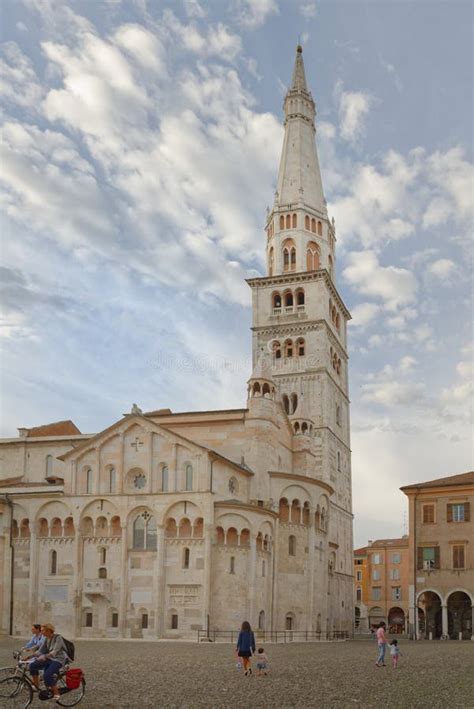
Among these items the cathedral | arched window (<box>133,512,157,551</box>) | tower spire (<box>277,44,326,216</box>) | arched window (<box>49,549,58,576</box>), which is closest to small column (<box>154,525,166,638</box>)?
the cathedral

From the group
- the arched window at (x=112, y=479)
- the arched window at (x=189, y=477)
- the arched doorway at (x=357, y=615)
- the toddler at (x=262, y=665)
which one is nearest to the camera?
the toddler at (x=262, y=665)

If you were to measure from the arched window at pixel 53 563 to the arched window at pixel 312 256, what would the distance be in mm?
40651

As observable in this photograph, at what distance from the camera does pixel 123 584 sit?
49.6 metres

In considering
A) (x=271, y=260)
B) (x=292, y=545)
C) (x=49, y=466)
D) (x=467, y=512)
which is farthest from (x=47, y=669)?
(x=271, y=260)

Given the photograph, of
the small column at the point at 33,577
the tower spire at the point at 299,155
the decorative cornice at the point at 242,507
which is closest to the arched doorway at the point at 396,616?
the tower spire at the point at 299,155

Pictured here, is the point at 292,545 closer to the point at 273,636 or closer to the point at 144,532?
the point at 273,636

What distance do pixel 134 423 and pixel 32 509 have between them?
843 cm

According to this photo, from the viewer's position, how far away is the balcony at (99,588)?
1956 inches

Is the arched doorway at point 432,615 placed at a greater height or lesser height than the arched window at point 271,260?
lesser

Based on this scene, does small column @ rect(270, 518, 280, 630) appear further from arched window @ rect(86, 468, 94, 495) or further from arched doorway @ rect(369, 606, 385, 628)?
arched doorway @ rect(369, 606, 385, 628)

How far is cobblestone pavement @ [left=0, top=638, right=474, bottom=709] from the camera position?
1889 centimetres

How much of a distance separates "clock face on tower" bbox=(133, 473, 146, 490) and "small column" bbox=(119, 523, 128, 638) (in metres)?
2.79

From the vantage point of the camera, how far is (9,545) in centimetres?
5259

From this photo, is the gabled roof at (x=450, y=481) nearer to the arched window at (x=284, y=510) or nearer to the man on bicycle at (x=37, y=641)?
the arched window at (x=284, y=510)
